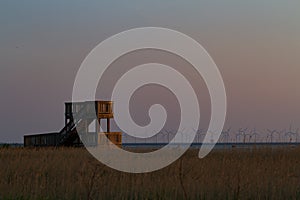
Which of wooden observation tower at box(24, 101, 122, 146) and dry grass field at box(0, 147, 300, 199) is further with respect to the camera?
wooden observation tower at box(24, 101, 122, 146)

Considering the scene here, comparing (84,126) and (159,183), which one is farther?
(84,126)

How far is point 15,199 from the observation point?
35.8 ft

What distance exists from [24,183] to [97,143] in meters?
21.4

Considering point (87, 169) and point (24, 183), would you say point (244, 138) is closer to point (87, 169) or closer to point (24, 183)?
point (87, 169)

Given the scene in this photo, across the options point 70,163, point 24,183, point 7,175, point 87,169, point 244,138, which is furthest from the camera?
point 244,138

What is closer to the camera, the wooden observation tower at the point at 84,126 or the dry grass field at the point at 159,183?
the dry grass field at the point at 159,183

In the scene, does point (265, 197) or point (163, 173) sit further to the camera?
point (163, 173)

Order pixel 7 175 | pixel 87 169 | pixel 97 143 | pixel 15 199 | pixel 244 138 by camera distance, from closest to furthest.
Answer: pixel 15 199 → pixel 7 175 → pixel 87 169 → pixel 244 138 → pixel 97 143

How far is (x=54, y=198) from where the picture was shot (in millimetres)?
11328

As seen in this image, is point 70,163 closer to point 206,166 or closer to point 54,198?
point 206,166

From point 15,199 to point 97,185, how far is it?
6.16ft

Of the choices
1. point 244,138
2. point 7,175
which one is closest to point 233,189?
point 7,175

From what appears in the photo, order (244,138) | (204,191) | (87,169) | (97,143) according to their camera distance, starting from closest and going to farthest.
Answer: (204,191) → (87,169) → (244,138) → (97,143)

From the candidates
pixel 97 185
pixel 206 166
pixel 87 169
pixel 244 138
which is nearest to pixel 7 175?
pixel 87 169
